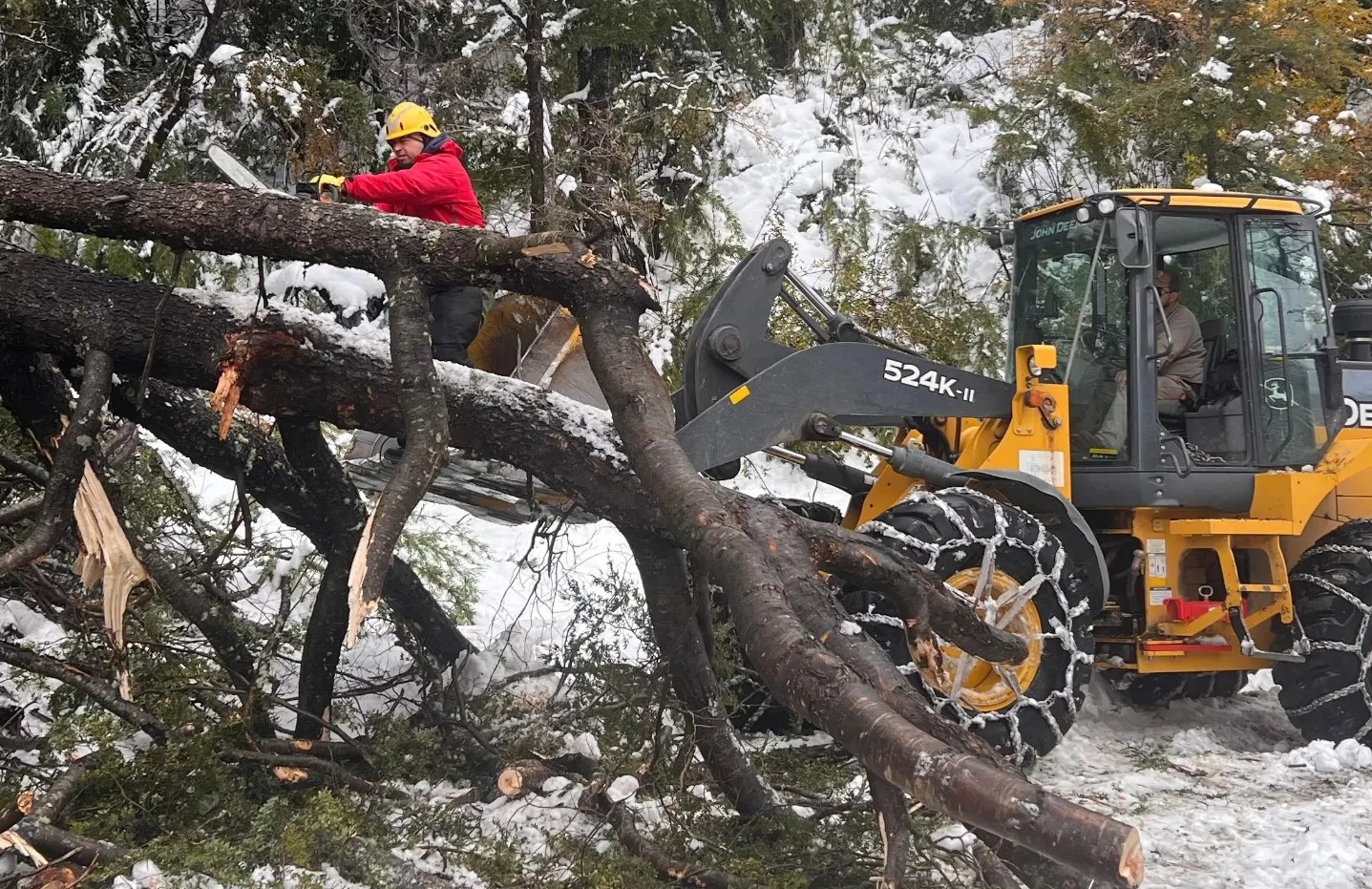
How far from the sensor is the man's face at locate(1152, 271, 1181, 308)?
5.79 m

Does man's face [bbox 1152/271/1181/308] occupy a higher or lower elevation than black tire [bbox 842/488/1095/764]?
higher

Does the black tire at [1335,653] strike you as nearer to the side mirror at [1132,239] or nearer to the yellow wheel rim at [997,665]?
the yellow wheel rim at [997,665]

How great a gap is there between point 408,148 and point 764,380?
86.3 inches

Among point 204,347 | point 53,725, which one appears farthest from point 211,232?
point 53,725

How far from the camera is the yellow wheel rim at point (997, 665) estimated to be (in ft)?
15.6

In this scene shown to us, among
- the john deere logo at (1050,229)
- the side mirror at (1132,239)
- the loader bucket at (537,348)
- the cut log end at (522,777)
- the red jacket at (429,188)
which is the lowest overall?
the cut log end at (522,777)

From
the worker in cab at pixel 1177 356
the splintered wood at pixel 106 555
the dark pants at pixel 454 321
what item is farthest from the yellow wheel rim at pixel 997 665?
the splintered wood at pixel 106 555

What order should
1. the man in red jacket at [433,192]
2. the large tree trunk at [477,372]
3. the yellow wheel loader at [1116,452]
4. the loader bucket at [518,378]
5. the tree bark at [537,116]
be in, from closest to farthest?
the large tree trunk at [477,372] → the yellow wheel loader at [1116,452] → the loader bucket at [518,378] → the man in red jacket at [433,192] → the tree bark at [537,116]

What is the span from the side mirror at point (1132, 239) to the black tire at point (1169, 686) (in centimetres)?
244

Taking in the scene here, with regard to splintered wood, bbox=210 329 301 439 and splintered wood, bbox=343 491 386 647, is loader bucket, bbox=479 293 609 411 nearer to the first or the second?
splintered wood, bbox=210 329 301 439

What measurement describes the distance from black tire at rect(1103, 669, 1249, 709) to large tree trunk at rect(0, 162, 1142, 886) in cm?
358

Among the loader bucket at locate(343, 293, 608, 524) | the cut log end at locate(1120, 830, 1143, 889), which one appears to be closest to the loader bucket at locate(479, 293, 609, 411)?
the loader bucket at locate(343, 293, 608, 524)

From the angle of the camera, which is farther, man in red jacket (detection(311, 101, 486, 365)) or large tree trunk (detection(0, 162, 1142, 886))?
man in red jacket (detection(311, 101, 486, 365))

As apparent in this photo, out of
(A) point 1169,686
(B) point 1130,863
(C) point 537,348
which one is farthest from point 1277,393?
(B) point 1130,863
